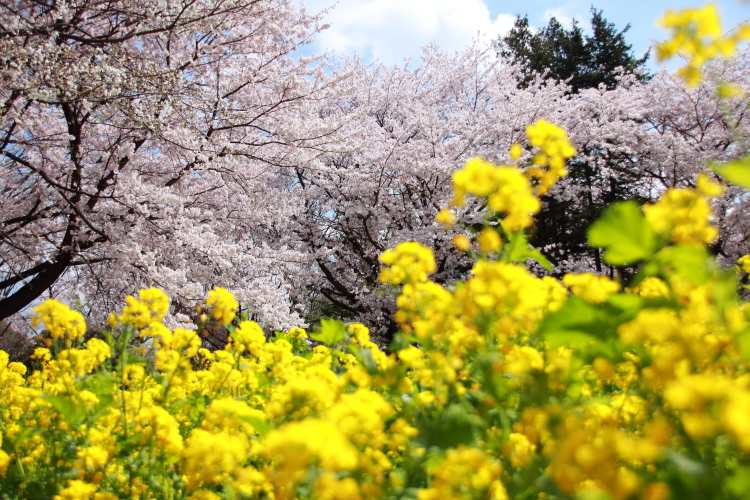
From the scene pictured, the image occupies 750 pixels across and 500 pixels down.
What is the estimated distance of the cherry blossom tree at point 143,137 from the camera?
477 cm

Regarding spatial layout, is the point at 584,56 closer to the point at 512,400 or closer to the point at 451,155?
the point at 451,155

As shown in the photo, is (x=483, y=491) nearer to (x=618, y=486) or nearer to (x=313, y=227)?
(x=618, y=486)

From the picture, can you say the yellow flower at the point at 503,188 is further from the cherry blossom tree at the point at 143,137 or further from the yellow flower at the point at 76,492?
the cherry blossom tree at the point at 143,137

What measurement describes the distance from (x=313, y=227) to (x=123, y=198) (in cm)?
597

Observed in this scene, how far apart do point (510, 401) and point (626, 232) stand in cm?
75

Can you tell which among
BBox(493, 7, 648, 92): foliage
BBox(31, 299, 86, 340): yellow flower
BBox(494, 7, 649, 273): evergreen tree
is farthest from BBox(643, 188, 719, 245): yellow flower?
BBox(493, 7, 648, 92): foliage

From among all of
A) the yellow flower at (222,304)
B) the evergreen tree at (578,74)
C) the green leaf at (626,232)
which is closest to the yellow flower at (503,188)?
the green leaf at (626,232)

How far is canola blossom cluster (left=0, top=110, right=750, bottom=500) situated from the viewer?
0.68 metres

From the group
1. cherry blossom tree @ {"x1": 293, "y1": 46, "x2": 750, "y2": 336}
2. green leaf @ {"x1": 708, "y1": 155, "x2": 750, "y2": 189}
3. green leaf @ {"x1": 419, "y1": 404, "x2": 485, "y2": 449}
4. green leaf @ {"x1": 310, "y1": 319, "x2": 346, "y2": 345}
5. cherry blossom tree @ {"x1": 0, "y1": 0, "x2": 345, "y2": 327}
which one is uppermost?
cherry blossom tree @ {"x1": 293, "y1": 46, "x2": 750, "y2": 336}

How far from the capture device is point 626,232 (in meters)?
0.87

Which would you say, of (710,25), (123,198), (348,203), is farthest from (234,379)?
(348,203)

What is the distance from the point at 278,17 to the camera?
7527mm

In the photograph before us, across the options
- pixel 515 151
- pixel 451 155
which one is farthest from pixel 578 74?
pixel 515 151

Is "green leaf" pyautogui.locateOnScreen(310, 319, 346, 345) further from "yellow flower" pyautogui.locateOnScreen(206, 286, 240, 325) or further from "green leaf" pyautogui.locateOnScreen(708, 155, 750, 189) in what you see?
"green leaf" pyautogui.locateOnScreen(708, 155, 750, 189)
